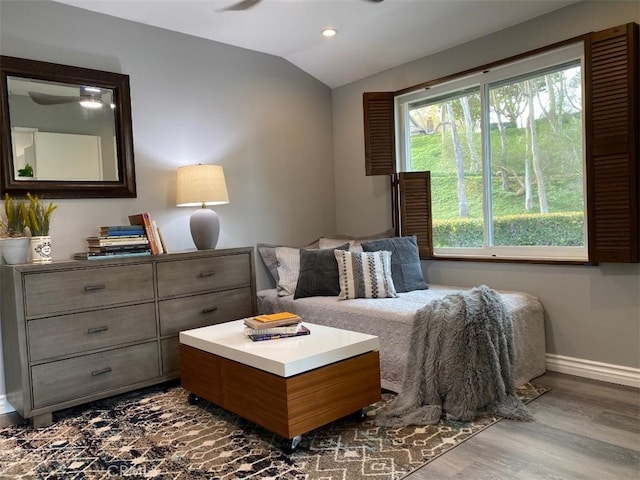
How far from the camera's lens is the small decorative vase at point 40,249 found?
2.62 metres

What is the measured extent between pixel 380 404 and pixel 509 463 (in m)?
0.81

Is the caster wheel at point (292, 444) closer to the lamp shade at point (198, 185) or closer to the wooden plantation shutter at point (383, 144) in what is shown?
the lamp shade at point (198, 185)

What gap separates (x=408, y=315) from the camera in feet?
8.70

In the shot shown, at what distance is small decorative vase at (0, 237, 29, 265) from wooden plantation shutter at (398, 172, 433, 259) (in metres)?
2.58

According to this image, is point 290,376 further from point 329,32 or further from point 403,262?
point 329,32

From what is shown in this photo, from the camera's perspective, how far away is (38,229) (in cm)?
266

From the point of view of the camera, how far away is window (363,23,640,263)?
102 inches

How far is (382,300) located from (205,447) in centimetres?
140

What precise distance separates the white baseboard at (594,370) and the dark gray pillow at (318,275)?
57.8 inches

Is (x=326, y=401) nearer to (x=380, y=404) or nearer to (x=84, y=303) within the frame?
(x=380, y=404)

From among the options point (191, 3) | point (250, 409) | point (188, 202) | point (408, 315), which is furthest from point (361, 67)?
point (250, 409)

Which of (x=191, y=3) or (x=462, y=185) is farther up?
(x=191, y=3)

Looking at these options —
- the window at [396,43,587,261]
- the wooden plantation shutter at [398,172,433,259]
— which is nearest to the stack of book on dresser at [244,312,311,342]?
the wooden plantation shutter at [398,172,433,259]

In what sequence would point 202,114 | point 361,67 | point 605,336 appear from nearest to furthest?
1. point 605,336
2. point 202,114
3. point 361,67
